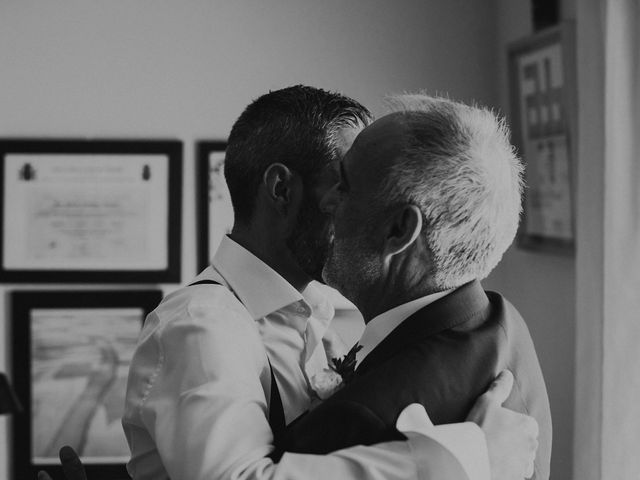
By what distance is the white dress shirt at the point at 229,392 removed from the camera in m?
1.05

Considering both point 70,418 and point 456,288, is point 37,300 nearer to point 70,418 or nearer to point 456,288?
point 70,418

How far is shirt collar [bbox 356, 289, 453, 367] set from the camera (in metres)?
1.14

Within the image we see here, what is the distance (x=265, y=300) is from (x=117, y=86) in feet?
7.59

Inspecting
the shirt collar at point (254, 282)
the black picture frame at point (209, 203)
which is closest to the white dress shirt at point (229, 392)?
the shirt collar at point (254, 282)

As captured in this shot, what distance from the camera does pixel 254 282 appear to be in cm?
141

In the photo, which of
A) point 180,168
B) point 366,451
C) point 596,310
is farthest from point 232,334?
point 180,168

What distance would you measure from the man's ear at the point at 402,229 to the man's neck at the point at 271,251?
33cm

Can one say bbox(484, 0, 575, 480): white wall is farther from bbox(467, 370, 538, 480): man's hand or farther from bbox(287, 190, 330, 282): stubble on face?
bbox(467, 370, 538, 480): man's hand

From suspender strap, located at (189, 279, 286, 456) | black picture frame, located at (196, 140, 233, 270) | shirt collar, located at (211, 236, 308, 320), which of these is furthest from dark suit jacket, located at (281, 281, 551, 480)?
black picture frame, located at (196, 140, 233, 270)

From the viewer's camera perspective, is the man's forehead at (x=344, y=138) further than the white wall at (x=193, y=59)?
No

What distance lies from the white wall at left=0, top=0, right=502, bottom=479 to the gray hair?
2.40 metres

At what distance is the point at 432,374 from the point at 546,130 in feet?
6.70

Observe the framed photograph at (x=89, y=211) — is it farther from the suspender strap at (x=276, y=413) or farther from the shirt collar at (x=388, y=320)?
the shirt collar at (x=388, y=320)

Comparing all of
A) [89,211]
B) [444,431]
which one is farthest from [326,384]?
[89,211]
